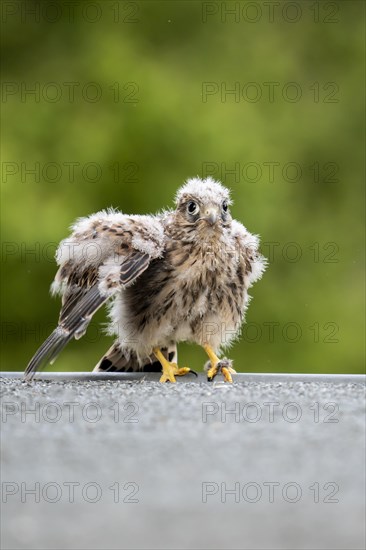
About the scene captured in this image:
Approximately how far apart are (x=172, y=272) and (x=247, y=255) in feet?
0.91

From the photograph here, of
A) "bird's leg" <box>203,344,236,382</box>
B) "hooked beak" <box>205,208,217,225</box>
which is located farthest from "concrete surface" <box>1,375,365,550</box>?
"hooked beak" <box>205,208,217,225</box>

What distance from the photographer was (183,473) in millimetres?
1319

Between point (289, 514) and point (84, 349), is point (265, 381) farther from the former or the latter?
point (84, 349)

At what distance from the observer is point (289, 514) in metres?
1.18

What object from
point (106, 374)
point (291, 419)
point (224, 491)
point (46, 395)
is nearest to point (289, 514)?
point (224, 491)

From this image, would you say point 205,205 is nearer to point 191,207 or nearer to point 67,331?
point 191,207

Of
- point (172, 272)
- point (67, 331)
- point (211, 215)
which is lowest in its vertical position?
point (67, 331)

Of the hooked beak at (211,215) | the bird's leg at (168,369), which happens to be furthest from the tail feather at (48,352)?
the hooked beak at (211,215)

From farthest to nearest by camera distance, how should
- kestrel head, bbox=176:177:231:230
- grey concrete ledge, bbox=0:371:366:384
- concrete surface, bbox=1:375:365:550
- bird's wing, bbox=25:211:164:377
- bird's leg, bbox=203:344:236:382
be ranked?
1. kestrel head, bbox=176:177:231:230
2. bird's leg, bbox=203:344:236:382
3. bird's wing, bbox=25:211:164:377
4. grey concrete ledge, bbox=0:371:366:384
5. concrete surface, bbox=1:375:365:550

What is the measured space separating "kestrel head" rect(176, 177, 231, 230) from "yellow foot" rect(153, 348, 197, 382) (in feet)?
1.39

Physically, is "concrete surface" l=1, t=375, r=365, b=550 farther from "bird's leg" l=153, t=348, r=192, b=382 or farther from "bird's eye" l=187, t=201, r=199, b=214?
"bird's eye" l=187, t=201, r=199, b=214

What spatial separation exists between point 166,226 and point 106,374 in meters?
0.59

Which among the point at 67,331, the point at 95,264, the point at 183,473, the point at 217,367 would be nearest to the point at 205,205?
the point at 95,264

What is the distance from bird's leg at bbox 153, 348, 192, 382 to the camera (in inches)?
115
